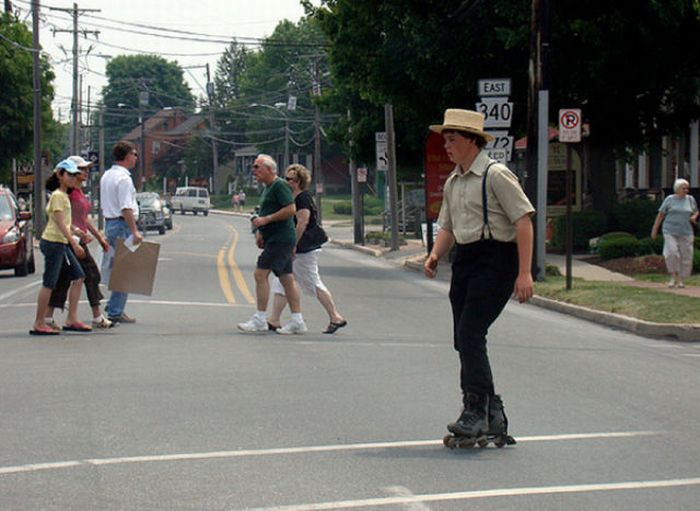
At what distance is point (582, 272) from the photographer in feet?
82.7

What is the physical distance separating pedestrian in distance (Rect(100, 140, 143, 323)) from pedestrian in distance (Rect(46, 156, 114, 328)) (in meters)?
0.18

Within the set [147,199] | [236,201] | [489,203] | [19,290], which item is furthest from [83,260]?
[236,201]

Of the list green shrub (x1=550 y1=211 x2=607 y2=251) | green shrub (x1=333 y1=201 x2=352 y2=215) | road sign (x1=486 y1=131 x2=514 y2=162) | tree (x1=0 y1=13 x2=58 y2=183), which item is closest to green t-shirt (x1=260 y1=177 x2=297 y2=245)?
road sign (x1=486 y1=131 x2=514 y2=162)

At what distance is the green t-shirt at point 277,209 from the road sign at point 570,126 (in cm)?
697

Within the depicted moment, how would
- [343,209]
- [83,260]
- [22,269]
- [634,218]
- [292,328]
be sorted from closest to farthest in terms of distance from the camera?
[292,328], [83,260], [22,269], [634,218], [343,209]

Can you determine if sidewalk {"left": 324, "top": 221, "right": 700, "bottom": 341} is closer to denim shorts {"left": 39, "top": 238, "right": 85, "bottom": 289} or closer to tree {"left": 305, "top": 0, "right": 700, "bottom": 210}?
tree {"left": 305, "top": 0, "right": 700, "bottom": 210}

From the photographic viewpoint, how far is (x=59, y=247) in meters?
12.8

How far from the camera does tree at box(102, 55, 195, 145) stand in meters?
135

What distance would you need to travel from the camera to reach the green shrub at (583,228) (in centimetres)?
3133

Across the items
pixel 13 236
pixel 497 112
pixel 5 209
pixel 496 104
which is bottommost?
pixel 13 236

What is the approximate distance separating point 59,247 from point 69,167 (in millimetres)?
822

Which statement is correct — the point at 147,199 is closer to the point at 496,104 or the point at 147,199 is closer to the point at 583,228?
the point at 583,228

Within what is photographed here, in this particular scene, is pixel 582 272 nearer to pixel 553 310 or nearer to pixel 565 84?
pixel 565 84

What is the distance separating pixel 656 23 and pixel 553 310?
33.2 ft
